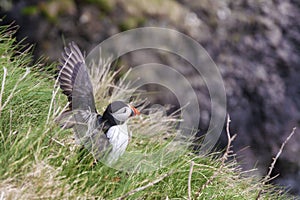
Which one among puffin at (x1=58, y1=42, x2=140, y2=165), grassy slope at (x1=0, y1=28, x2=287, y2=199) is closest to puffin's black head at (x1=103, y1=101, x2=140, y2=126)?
puffin at (x1=58, y1=42, x2=140, y2=165)

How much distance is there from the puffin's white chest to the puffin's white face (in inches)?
1.8

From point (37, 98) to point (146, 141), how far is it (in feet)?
2.29

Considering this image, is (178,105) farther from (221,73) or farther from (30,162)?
(30,162)

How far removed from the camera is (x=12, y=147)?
2518 millimetres

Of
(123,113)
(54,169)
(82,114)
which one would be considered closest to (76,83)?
(82,114)

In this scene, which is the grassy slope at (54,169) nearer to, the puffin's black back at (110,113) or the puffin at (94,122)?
the puffin at (94,122)

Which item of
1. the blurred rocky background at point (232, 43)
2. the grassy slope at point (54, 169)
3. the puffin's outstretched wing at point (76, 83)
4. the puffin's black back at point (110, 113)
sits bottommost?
the blurred rocky background at point (232, 43)

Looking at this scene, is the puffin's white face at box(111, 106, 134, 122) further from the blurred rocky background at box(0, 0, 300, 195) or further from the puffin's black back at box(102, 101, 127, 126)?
the blurred rocky background at box(0, 0, 300, 195)

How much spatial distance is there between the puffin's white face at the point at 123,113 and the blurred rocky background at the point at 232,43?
274 centimetres

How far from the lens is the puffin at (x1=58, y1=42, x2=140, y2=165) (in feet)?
8.80

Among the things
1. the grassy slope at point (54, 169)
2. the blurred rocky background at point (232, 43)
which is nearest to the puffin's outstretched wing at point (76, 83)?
the grassy slope at point (54, 169)

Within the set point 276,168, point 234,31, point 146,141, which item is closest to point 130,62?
point 234,31

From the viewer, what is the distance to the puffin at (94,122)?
2.68 m

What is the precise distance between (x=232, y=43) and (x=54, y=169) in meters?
3.97
